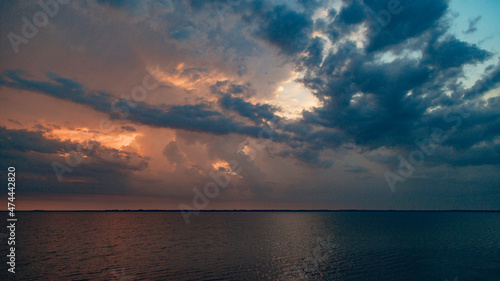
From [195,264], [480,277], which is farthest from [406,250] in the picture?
[195,264]

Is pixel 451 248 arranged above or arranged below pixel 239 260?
below

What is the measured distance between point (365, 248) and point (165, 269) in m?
47.9

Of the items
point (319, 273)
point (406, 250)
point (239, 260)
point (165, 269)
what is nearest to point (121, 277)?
point (165, 269)

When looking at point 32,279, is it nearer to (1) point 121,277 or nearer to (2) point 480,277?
(1) point 121,277

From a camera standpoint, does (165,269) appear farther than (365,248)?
No

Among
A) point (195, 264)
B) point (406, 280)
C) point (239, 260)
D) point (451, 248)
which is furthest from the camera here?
point (451, 248)

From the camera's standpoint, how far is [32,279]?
35.2 meters

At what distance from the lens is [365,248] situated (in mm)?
63281

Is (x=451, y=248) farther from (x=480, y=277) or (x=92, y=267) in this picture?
(x=92, y=267)

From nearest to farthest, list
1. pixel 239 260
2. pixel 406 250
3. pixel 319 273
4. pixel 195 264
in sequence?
pixel 319 273 < pixel 195 264 < pixel 239 260 < pixel 406 250

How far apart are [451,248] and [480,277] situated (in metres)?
30.6

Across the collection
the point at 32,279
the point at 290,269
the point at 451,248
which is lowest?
the point at 451,248

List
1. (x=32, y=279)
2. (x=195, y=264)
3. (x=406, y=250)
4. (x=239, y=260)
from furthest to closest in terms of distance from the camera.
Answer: (x=406, y=250) < (x=239, y=260) < (x=195, y=264) < (x=32, y=279)

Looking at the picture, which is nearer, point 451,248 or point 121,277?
→ point 121,277
